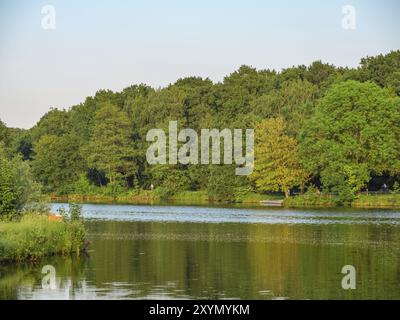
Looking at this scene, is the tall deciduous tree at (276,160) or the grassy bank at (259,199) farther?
the tall deciduous tree at (276,160)

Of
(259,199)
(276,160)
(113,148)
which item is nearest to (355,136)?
(276,160)

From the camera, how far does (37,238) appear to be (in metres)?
28.2

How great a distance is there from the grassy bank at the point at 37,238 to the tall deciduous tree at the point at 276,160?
4571 cm

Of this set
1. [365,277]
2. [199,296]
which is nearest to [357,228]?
[365,277]

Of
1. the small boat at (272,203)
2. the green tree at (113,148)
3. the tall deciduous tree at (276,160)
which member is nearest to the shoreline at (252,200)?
the small boat at (272,203)

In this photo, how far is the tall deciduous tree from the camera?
247ft

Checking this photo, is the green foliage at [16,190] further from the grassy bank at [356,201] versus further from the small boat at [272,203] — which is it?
the small boat at [272,203]

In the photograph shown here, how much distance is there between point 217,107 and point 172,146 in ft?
33.4

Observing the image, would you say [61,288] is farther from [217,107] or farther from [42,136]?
[42,136]

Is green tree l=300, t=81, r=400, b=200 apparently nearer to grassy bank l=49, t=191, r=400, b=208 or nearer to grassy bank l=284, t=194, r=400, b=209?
grassy bank l=284, t=194, r=400, b=209

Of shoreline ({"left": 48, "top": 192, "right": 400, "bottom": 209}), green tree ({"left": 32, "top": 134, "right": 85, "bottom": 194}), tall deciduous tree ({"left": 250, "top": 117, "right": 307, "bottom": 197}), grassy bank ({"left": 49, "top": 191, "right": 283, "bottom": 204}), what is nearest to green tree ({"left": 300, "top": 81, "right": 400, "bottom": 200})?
shoreline ({"left": 48, "top": 192, "right": 400, "bottom": 209})

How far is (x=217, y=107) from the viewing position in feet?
310

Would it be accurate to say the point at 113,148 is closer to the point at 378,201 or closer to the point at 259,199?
the point at 259,199

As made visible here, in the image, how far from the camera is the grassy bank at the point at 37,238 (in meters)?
27.2
